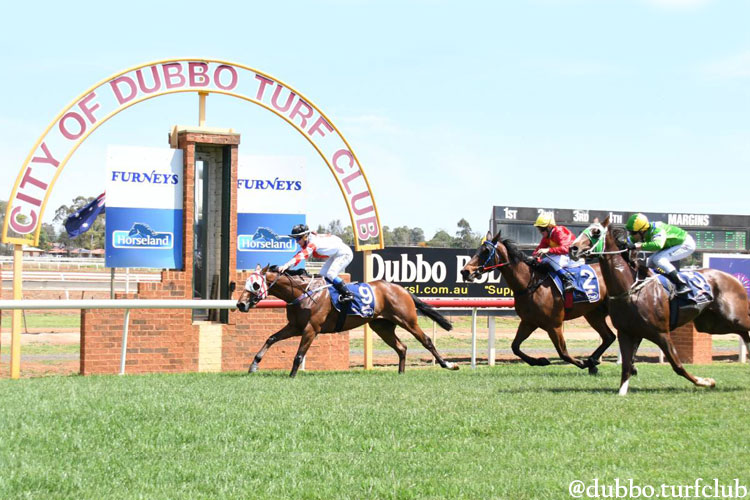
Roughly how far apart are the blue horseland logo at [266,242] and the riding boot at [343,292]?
11.1 feet

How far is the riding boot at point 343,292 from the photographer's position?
12.1 meters

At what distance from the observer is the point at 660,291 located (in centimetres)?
Answer: 1000

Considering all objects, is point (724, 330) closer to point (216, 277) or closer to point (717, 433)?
point (717, 433)

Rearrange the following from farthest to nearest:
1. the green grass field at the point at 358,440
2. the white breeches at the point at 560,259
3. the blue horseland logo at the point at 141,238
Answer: the blue horseland logo at the point at 141,238, the white breeches at the point at 560,259, the green grass field at the point at 358,440

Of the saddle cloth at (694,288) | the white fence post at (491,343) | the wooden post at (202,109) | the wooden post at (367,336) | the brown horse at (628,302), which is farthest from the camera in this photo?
the white fence post at (491,343)

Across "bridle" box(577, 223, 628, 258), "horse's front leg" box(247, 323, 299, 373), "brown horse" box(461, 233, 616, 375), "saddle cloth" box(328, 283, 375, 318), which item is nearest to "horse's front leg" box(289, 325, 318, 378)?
"horse's front leg" box(247, 323, 299, 373)

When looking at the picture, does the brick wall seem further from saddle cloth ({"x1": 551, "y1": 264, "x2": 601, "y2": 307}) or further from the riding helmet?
saddle cloth ({"x1": 551, "y1": 264, "x2": 601, "y2": 307})

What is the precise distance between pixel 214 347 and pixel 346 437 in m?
7.93

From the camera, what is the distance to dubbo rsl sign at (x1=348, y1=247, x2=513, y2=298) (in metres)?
16.8

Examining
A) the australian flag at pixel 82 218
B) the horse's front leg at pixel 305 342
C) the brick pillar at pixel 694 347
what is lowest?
the brick pillar at pixel 694 347

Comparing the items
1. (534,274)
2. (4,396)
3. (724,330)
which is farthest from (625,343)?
(4,396)

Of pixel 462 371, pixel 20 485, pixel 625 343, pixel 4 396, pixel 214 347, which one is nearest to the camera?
pixel 20 485

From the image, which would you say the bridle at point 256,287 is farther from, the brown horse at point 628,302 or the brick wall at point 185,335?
the brown horse at point 628,302

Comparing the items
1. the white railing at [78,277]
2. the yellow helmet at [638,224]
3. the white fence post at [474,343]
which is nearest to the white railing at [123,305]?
the white fence post at [474,343]
